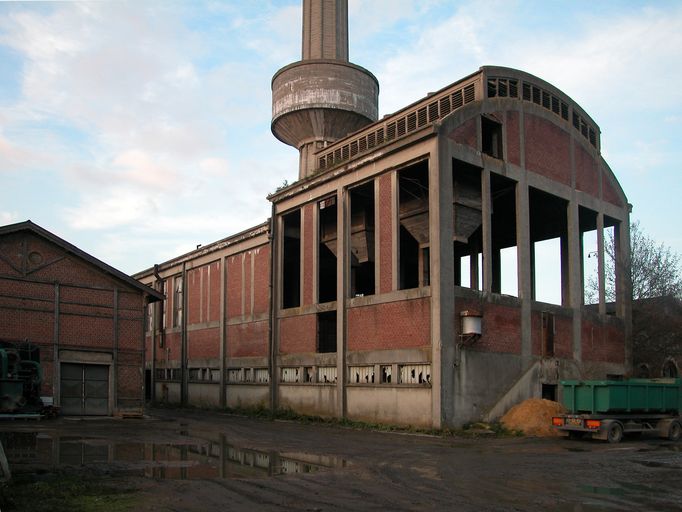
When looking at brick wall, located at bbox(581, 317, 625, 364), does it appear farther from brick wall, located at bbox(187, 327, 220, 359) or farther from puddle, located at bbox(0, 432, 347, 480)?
brick wall, located at bbox(187, 327, 220, 359)

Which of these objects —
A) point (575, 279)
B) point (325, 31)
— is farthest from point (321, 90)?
point (575, 279)

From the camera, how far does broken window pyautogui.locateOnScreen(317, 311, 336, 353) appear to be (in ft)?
105

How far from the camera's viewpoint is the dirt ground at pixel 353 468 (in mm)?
10891

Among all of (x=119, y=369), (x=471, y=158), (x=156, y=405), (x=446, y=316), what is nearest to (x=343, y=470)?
(x=446, y=316)

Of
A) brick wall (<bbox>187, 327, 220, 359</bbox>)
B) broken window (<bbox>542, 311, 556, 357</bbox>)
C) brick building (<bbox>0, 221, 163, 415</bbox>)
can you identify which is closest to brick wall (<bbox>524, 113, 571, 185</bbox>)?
broken window (<bbox>542, 311, 556, 357</bbox>)

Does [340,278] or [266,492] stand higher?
[340,278]

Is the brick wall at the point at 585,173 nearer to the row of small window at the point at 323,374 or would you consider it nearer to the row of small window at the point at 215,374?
the row of small window at the point at 323,374

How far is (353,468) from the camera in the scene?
1497cm

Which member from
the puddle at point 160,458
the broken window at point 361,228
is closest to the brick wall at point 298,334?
the broken window at point 361,228

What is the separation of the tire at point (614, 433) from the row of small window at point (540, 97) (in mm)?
13706

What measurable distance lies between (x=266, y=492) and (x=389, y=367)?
15.9 meters

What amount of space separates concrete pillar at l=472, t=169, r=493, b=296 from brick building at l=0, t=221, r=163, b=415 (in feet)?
51.9

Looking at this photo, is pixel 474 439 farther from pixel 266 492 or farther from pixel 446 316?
pixel 266 492

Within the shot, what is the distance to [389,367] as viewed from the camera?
27.1 m
